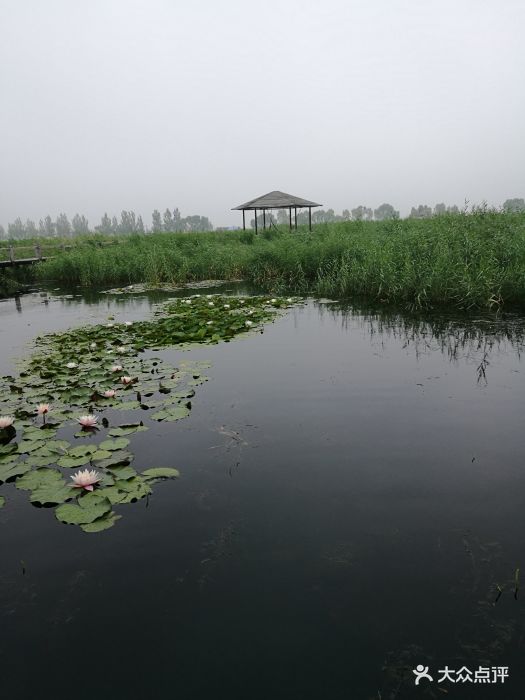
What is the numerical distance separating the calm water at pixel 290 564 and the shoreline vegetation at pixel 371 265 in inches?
188

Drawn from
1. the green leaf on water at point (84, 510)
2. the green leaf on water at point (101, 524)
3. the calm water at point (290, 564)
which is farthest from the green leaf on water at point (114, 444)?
the green leaf on water at point (101, 524)

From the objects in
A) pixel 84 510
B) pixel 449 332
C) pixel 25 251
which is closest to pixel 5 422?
pixel 84 510

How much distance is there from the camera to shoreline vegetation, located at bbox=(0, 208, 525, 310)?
8492 millimetres

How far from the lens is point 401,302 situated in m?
9.21

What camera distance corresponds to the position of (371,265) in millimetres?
10117

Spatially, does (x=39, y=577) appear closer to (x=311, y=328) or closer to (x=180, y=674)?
(x=180, y=674)

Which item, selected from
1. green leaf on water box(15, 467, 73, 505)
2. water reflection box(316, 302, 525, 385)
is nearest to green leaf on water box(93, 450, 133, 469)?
green leaf on water box(15, 467, 73, 505)

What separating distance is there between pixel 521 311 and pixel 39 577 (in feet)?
26.8

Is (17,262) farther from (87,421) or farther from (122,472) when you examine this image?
(122,472)

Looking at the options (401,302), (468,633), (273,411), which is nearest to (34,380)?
(273,411)

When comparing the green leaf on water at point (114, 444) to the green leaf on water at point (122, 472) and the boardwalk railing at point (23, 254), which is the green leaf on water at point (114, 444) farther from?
the boardwalk railing at point (23, 254)

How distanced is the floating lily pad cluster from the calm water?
150 mm

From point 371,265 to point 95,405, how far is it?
293 inches

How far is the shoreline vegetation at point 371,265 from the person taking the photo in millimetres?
8492
